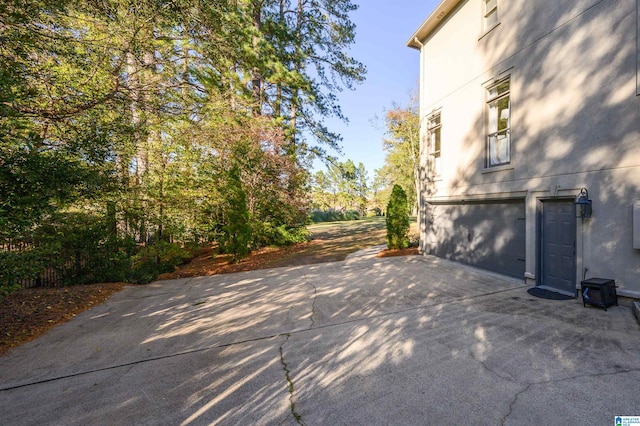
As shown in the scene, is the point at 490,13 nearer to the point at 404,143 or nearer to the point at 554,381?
the point at 554,381

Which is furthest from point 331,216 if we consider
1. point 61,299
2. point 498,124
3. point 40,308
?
point 40,308

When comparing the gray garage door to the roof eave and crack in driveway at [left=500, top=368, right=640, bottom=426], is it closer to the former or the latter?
crack in driveway at [left=500, top=368, right=640, bottom=426]

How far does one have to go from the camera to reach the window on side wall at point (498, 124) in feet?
21.2

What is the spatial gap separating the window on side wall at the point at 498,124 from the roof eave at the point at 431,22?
3.25 metres

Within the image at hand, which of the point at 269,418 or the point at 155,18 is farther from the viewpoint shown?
the point at 155,18

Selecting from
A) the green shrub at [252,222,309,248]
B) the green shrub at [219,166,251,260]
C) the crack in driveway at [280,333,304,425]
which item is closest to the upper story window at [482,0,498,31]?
the green shrub at [219,166,251,260]

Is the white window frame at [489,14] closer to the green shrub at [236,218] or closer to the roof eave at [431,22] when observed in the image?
the roof eave at [431,22]

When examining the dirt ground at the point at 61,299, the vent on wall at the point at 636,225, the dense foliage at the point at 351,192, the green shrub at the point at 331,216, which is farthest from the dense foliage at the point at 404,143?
the vent on wall at the point at 636,225

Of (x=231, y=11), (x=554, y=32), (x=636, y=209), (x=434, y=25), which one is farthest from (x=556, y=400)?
(x=231, y=11)

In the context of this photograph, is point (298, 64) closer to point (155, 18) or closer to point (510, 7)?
point (155, 18)

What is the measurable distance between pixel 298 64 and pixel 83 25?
30.5 feet

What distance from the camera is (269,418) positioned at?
7.26 feet

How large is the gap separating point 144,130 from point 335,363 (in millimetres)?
6855

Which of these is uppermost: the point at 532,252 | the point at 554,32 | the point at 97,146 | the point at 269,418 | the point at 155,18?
the point at 155,18
